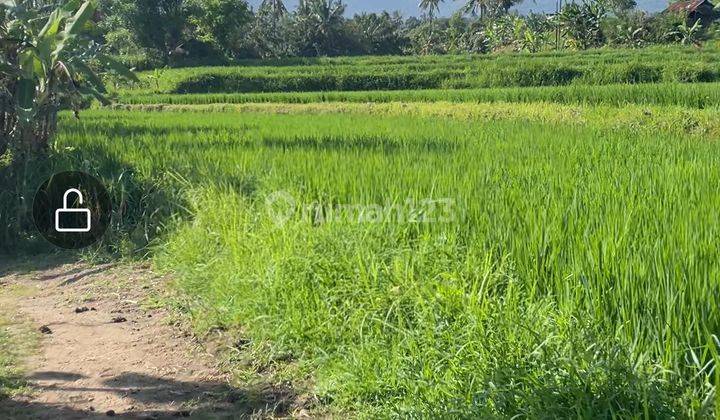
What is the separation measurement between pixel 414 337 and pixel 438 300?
0.70 ft

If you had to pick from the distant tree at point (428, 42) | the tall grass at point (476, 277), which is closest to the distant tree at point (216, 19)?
the distant tree at point (428, 42)

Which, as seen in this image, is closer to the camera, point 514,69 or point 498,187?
point 498,187

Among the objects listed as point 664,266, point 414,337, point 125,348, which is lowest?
point 125,348

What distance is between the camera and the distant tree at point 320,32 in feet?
154

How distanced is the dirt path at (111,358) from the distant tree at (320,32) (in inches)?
1704

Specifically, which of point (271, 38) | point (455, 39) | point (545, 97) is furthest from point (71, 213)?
point (455, 39)

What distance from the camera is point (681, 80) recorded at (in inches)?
803

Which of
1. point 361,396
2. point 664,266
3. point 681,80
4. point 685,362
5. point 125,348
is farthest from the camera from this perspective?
point 681,80

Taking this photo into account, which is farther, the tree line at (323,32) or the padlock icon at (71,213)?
the tree line at (323,32)

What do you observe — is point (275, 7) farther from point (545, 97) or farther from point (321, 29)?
point (545, 97)

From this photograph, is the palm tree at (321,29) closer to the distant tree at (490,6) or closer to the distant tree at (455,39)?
the distant tree at (455,39)

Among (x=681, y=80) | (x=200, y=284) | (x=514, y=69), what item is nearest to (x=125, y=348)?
(x=200, y=284)

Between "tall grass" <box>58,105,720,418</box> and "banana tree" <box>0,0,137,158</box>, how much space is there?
3.04ft

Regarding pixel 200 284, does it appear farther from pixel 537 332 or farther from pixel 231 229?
pixel 537 332
